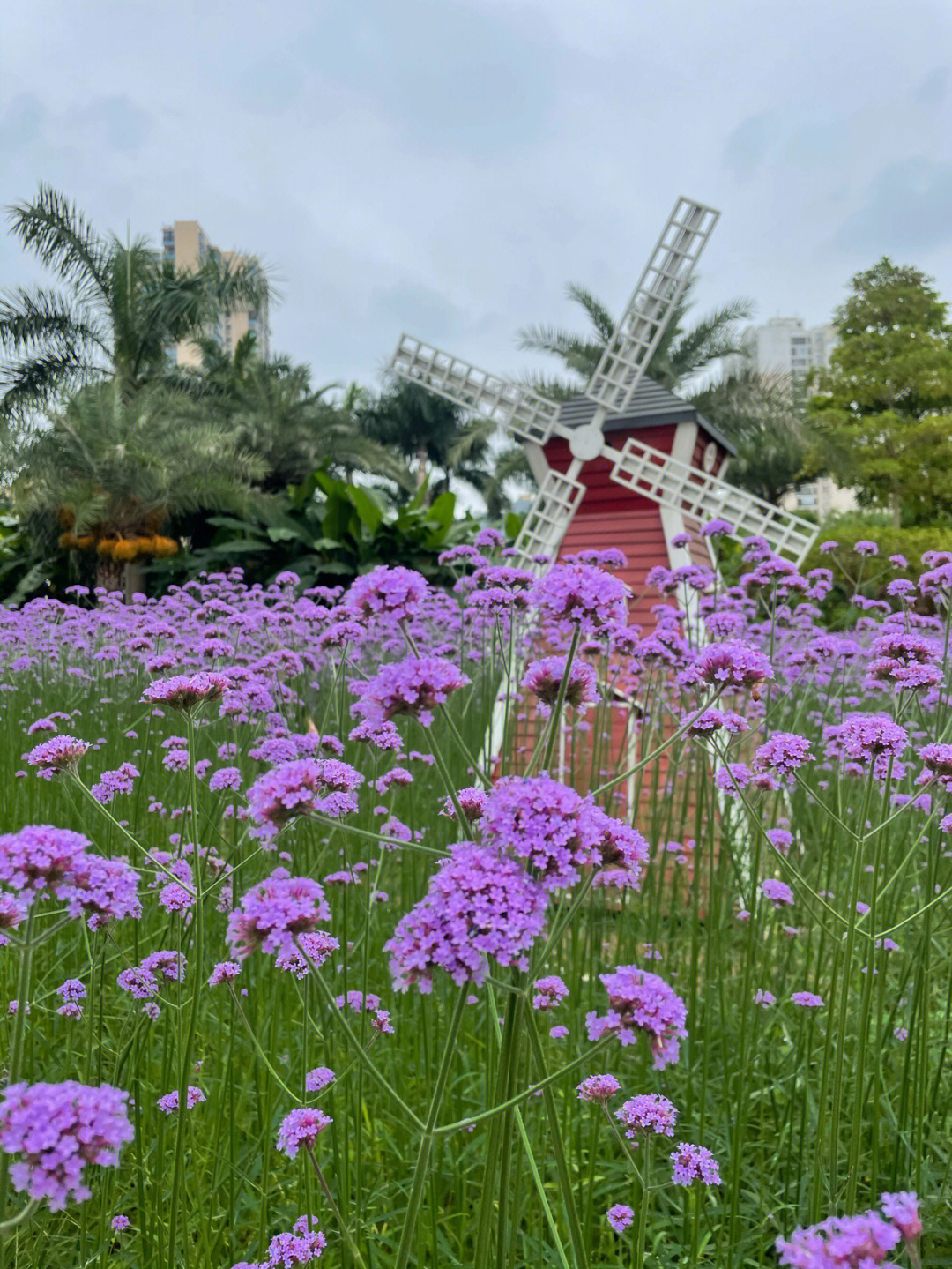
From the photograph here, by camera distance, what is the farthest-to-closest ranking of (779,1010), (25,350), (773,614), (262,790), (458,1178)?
(25,350), (773,614), (779,1010), (458,1178), (262,790)

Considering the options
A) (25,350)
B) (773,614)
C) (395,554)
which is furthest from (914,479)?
(773,614)

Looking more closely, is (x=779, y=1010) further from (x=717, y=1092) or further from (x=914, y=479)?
(x=914, y=479)

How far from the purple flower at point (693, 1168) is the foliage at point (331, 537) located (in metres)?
15.5

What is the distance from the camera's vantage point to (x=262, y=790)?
144cm

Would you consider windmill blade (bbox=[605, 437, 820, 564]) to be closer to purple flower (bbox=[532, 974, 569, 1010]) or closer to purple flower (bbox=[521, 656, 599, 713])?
purple flower (bbox=[532, 974, 569, 1010])

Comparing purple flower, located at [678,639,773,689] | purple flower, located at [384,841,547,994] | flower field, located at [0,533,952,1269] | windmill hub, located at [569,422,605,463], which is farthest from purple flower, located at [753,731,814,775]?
windmill hub, located at [569,422,605,463]

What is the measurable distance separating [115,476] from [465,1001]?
19860mm

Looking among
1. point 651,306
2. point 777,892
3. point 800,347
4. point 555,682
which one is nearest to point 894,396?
point 651,306

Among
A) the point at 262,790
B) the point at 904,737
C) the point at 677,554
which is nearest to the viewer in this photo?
the point at 262,790

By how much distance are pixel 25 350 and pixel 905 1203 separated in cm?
2764

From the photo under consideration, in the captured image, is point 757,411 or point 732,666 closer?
point 732,666

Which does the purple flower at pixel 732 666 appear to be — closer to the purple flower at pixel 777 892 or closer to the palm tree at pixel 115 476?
the purple flower at pixel 777 892

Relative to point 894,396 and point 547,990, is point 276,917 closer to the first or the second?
point 547,990

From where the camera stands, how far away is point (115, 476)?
1920 centimetres
